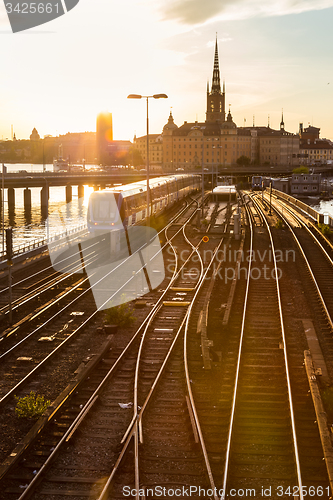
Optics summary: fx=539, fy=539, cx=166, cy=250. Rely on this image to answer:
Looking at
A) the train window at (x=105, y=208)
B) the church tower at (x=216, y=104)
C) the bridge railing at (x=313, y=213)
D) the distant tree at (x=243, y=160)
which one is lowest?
the bridge railing at (x=313, y=213)

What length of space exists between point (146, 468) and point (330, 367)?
21.8ft

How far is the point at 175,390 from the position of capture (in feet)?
40.5

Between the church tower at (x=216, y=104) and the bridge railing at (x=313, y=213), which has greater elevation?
the church tower at (x=216, y=104)

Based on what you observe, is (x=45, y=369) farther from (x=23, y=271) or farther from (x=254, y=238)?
(x=254, y=238)

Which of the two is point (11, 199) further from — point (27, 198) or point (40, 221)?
point (40, 221)

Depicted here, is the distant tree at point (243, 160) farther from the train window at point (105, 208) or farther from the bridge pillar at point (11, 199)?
the train window at point (105, 208)

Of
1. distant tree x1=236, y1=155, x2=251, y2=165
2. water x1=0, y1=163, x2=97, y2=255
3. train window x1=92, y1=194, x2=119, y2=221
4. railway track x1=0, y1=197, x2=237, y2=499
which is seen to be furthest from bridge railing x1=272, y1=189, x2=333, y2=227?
distant tree x1=236, y1=155, x2=251, y2=165

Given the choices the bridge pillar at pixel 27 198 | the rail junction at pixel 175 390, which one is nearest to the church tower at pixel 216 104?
the bridge pillar at pixel 27 198

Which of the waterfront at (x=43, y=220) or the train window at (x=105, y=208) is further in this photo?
the waterfront at (x=43, y=220)

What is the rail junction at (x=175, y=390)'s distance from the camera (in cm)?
886

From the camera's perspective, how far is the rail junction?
886 cm

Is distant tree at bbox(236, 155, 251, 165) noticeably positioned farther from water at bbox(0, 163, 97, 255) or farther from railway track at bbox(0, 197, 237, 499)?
railway track at bbox(0, 197, 237, 499)

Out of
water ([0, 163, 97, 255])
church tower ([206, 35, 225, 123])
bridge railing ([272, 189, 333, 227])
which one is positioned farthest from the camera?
church tower ([206, 35, 225, 123])

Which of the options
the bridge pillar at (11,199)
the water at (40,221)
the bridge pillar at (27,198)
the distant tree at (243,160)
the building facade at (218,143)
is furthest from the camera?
the building facade at (218,143)
